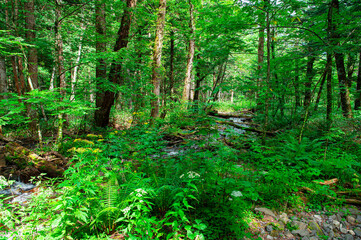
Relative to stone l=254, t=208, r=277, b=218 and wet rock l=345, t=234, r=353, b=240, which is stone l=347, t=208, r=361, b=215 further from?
stone l=254, t=208, r=277, b=218

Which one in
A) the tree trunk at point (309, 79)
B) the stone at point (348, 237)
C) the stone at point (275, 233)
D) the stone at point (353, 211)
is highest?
the tree trunk at point (309, 79)

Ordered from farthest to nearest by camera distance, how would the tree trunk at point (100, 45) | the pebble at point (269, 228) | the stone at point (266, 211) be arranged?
the tree trunk at point (100, 45) → the stone at point (266, 211) → the pebble at point (269, 228)

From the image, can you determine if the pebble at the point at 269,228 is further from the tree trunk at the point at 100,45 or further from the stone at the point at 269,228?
the tree trunk at the point at 100,45

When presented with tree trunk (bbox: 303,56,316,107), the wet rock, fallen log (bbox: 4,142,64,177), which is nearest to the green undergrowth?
the wet rock

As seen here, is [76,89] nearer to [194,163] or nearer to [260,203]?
[194,163]

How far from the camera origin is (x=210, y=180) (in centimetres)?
299

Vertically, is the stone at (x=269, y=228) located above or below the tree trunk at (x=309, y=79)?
below

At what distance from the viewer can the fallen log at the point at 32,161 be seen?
400 centimetres

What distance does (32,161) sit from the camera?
4.13 m

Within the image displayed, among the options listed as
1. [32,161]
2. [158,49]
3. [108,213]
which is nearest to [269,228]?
[108,213]

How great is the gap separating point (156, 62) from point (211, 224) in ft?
21.6

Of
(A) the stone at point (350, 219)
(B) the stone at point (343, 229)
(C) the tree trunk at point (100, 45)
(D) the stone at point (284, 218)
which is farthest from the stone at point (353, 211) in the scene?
(C) the tree trunk at point (100, 45)

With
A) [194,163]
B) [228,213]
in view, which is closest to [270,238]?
[228,213]

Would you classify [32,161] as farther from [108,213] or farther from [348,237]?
[348,237]
